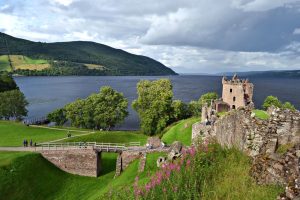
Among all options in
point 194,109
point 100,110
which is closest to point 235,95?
point 194,109

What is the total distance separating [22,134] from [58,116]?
39744 millimetres

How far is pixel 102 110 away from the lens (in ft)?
251

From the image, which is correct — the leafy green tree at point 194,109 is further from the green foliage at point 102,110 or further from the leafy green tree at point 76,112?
the leafy green tree at point 76,112

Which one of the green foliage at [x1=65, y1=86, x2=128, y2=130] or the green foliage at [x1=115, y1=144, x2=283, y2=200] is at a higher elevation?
the green foliage at [x1=115, y1=144, x2=283, y2=200]

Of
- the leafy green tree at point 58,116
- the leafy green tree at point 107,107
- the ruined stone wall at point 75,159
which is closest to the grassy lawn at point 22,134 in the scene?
the ruined stone wall at point 75,159

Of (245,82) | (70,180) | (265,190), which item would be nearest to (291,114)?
(265,190)

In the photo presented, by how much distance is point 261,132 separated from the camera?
650 inches

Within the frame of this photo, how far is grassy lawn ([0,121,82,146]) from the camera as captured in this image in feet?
164

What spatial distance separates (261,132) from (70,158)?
32191 millimetres

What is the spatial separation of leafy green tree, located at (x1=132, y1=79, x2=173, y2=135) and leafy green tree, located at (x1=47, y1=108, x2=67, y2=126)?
30.7 metres

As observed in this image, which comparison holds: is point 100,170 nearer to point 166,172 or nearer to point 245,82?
point 166,172

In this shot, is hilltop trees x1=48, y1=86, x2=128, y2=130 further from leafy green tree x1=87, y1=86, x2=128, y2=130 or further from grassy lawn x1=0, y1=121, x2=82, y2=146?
grassy lawn x1=0, y1=121, x2=82, y2=146

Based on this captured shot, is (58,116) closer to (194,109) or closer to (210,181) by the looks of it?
(194,109)

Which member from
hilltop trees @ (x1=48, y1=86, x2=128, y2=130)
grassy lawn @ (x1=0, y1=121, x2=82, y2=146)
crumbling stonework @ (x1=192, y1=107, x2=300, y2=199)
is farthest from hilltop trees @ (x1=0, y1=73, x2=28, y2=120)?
crumbling stonework @ (x1=192, y1=107, x2=300, y2=199)
